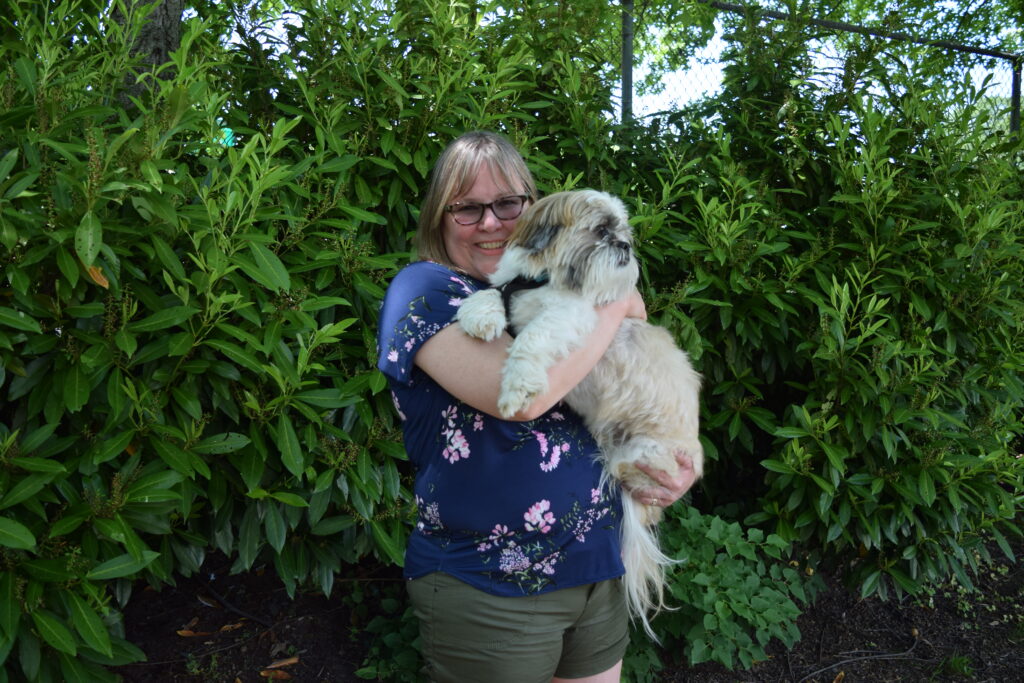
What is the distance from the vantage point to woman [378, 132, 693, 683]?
7.25 ft

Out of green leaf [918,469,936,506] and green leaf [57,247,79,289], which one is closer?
green leaf [57,247,79,289]

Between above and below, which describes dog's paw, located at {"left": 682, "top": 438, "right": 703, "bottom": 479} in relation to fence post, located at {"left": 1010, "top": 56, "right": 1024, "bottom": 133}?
below

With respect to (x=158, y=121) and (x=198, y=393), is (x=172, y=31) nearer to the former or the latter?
(x=158, y=121)

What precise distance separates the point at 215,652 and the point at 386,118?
2583mm

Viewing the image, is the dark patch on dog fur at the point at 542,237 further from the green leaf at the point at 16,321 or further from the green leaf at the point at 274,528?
the green leaf at the point at 16,321

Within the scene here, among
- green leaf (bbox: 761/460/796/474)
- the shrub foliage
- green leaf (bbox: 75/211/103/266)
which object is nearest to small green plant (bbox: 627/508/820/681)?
the shrub foliage

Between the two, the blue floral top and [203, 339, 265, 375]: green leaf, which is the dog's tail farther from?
[203, 339, 265, 375]: green leaf

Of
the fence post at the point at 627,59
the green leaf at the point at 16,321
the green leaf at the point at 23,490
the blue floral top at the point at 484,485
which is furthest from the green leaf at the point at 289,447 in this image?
the fence post at the point at 627,59

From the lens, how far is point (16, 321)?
230 centimetres

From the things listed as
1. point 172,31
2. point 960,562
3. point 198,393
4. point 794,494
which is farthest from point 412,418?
point 960,562

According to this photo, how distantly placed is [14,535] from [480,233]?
1674mm

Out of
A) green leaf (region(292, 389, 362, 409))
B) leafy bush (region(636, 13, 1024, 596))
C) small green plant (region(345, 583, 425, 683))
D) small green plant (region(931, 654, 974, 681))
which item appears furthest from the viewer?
small green plant (region(931, 654, 974, 681))

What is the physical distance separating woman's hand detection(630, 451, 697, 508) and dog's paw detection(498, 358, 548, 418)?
2.18 ft

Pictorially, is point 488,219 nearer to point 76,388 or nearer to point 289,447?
point 289,447
